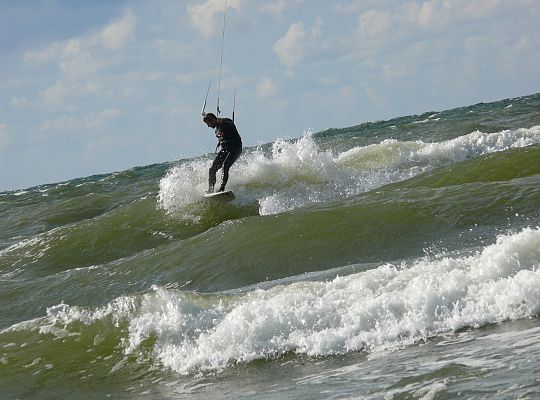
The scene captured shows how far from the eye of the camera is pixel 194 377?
7680mm

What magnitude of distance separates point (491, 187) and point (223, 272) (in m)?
4.70

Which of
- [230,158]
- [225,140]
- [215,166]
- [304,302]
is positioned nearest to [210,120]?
[225,140]

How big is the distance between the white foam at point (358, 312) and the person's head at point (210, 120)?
8.70 m

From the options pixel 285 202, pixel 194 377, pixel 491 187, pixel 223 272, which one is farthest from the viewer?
pixel 285 202

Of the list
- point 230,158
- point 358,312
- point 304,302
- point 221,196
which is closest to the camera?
point 358,312

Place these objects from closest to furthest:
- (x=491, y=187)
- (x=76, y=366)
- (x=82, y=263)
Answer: (x=76, y=366) → (x=491, y=187) → (x=82, y=263)

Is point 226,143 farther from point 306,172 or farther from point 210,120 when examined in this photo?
point 306,172

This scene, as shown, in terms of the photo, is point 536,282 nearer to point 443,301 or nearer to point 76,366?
point 443,301

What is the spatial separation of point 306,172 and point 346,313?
43.8 feet

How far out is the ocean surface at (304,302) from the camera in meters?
6.54

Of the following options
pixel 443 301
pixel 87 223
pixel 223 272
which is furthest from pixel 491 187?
pixel 87 223

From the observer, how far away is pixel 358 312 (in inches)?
305

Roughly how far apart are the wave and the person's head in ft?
27.5

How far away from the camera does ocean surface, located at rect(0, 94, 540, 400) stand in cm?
654
